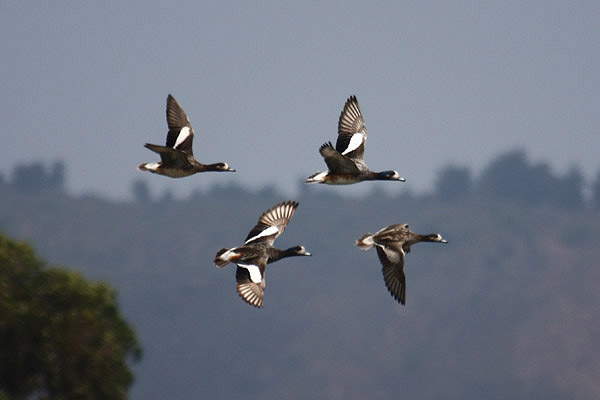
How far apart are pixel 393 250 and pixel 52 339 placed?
17.4 meters

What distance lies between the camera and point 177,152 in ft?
74.6

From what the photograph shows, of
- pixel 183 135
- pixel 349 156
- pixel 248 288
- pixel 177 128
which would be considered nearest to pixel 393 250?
pixel 349 156

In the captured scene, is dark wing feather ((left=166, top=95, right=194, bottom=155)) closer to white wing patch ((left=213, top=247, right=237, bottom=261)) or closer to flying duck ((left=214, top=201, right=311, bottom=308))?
flying duck ((left=214, top=201, right=311, bottom=308))

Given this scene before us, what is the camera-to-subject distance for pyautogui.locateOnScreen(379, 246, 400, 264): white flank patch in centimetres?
2291

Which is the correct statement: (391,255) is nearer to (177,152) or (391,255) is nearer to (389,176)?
(389,176)

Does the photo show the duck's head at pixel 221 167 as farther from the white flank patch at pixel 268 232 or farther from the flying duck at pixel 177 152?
the white flank patch at pixel 268 232

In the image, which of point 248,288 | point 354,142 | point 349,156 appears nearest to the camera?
point 248,288

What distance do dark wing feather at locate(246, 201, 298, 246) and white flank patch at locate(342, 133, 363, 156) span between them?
1.75m

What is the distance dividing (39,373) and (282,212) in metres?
14.6

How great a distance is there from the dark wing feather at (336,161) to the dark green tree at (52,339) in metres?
15.9

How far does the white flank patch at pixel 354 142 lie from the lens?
26.1m

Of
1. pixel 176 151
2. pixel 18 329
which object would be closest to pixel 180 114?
pixel 176 151

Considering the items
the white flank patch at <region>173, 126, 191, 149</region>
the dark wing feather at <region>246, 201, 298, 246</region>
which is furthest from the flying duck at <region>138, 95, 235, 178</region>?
the dark wing feather at <region>246, 201, 298, 246</region>

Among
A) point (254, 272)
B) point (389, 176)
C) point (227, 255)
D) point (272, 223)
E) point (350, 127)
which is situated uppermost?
point (350, 127)
